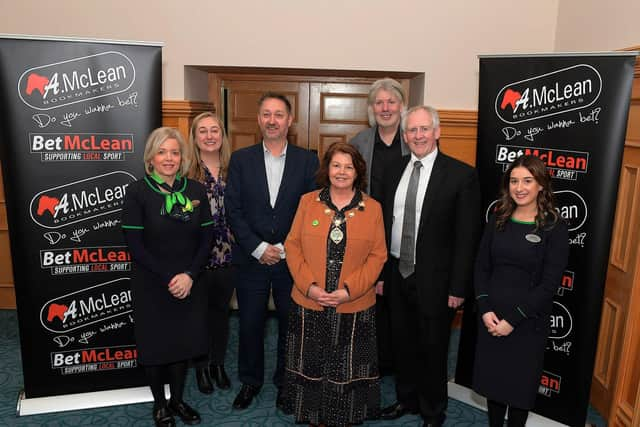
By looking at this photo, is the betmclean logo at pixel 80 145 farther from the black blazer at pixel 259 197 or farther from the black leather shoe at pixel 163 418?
the black leather shoe at pixel 163 418

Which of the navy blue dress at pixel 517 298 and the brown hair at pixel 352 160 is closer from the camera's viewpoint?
the navy blue dress at pixel 517 298

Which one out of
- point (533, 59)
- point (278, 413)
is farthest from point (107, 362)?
point (533, 59)

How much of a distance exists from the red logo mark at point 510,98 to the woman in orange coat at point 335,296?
35.2 inches

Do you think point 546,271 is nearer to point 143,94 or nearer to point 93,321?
point 143,94

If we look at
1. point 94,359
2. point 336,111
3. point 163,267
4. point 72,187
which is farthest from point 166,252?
point 336,111

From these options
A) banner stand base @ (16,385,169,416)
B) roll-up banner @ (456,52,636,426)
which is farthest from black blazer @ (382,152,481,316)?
banner stand base @ (16,385,169,416)

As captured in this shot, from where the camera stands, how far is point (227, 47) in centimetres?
362

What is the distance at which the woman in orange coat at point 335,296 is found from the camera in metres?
2.29

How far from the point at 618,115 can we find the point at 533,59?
0.48 meters

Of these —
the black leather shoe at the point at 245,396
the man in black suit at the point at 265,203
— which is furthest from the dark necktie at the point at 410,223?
the black leather shoe at the point at 245,396

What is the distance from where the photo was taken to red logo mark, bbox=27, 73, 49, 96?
2520 mm

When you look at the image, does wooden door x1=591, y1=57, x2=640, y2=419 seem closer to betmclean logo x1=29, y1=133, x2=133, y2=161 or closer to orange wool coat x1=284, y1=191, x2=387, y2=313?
orange wool coat x1=284, y1=191, x2=387, y2=313

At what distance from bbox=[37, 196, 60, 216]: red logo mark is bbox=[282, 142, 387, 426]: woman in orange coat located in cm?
127

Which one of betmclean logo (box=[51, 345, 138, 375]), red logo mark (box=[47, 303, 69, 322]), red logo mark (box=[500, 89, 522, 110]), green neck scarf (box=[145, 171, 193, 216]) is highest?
red logo mark (box=[500, 89, 522, 110])
